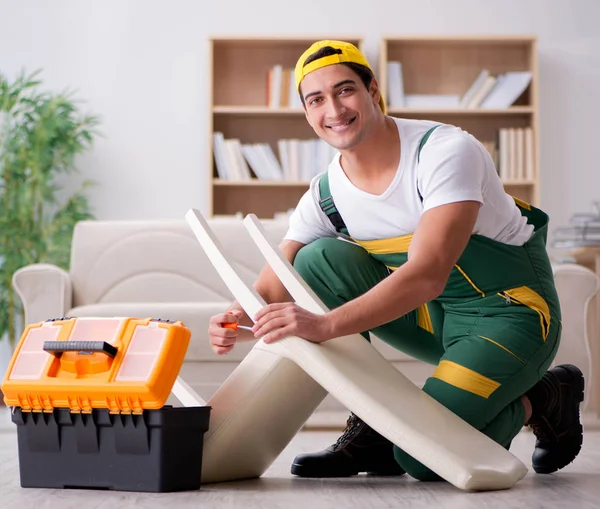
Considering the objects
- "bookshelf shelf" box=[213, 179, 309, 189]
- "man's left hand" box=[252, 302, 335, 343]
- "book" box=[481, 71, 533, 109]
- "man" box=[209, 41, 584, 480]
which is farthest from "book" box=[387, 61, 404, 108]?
"man's left hand" box=[252, 302, 335, 343]

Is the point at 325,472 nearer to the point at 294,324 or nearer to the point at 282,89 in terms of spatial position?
the point at 294,324

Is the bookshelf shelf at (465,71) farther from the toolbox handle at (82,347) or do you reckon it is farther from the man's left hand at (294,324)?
the toolbox handle at (82,347)

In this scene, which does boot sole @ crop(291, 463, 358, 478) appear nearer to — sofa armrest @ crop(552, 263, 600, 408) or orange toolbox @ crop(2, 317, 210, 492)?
orange toolbox @ crop(2, 317, 210, 492)

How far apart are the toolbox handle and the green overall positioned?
0.46 metres

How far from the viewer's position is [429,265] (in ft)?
4.85

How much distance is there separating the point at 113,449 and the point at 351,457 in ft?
1.57

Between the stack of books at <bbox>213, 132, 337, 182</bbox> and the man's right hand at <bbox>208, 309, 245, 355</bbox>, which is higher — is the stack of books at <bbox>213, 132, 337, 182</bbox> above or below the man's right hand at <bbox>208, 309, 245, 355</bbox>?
above

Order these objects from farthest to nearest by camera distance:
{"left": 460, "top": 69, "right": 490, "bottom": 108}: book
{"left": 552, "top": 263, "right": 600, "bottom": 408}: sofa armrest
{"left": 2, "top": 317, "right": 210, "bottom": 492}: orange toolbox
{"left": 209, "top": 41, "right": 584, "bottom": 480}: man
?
{"left": 460, "top": 69, "right": 490, "bottom": 108}: book
{"left": 552, "top": 263, "right": 600, "bottom": 408}: sofa armrest
{"left": 209, "top": 41, "right": 584, "bottom": 480}: man
{"left": 2, "top": 317, "right": 210, "bottom": 492}: orange toolbox

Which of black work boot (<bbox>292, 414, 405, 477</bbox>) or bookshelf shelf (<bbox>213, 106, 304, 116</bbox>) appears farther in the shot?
bookshelf shelf (<bbox>213, 106, 304, 116</bbox>)

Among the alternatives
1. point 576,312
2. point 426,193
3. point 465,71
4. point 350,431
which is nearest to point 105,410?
point 350,431

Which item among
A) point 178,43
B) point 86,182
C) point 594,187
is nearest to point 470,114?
point 594,187

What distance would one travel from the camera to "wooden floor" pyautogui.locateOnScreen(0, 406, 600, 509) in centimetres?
131

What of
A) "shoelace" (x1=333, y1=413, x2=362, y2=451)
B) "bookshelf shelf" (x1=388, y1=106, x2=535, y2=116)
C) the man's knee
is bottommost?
"shoelace" (x1=333, y1=413, x2=362, y2=451)

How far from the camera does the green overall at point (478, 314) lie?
1.60 metres
